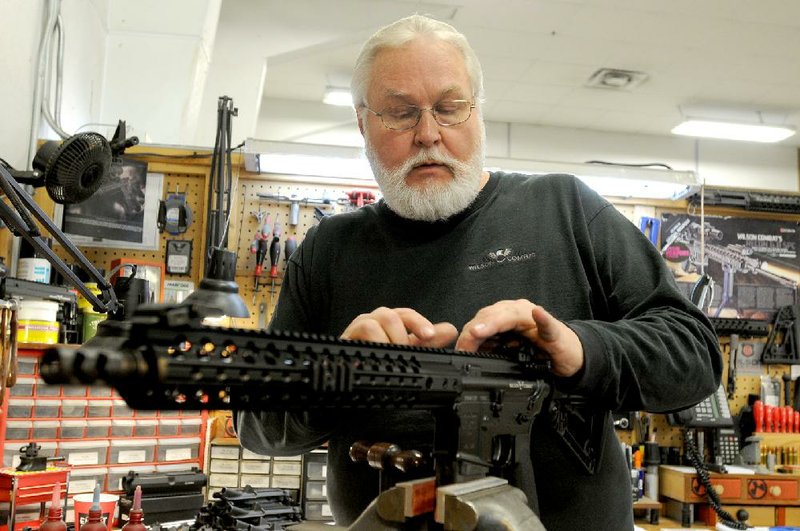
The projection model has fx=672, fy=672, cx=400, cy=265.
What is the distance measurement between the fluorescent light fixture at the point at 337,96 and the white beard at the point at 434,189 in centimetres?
554

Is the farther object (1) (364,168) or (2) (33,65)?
(1) (364,168)

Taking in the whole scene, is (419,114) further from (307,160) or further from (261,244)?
(261,244)

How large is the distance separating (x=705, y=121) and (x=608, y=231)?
6.60 metres

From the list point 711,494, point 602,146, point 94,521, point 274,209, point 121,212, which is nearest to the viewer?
point 94,521

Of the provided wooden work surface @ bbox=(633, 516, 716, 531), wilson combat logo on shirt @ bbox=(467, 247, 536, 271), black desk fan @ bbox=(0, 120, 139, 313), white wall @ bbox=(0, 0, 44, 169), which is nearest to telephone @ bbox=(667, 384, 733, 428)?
wooden work surface @ bbox=(633, 516, 716, 531)

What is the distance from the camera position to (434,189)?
1.29m

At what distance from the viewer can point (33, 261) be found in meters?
2.31

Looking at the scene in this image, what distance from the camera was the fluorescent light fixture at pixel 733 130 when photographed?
7098 millimetres

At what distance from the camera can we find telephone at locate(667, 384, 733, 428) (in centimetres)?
297

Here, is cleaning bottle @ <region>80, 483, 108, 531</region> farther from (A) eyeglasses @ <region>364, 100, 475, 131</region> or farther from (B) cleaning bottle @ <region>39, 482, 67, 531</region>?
(A) eyeglasses @ <region>364, 100, 475, 131</region>

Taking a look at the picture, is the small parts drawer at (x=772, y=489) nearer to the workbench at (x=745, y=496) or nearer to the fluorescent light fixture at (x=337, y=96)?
the workbench at (x=745, y=496)

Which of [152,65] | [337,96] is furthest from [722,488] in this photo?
[337,96]

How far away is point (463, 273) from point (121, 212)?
73.7 inches

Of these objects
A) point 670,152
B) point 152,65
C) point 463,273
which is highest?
point 670,152
